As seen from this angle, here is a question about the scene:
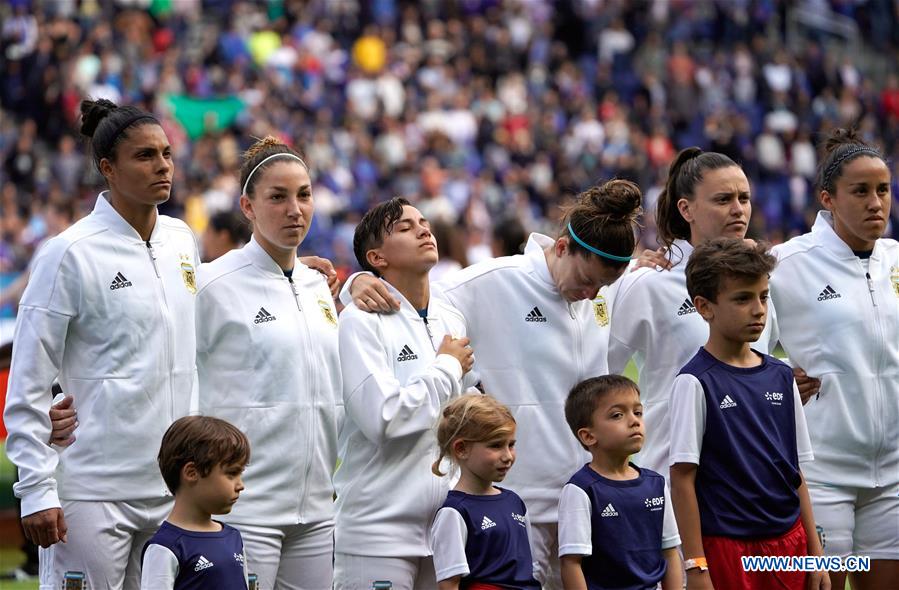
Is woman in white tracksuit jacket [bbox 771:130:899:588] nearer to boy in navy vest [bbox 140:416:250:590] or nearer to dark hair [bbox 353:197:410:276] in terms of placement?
dark hair [bbox 353:197:410:276]


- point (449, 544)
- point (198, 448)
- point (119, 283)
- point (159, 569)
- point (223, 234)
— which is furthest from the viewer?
point (223, 234)

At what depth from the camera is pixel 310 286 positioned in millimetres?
5996

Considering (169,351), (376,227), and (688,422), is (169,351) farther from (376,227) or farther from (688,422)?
(688,422)

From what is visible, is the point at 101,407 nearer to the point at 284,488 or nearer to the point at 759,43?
the point at 284,488

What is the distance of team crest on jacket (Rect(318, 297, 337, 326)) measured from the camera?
592cm

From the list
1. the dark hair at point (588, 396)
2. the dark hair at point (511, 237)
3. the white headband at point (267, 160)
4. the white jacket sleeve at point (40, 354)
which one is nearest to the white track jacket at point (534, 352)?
the dark hair at point (588, 396)

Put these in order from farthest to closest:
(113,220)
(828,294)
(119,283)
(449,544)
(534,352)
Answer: (828,294), (534,352), (113,220), (119,283), (449,544)

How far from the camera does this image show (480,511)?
17.8 ft

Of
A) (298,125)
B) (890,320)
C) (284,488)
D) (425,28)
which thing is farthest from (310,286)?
(425,28)

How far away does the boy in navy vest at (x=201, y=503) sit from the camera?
505cm

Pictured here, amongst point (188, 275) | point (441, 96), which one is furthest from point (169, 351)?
point (441, 96)

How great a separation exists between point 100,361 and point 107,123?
981 mm

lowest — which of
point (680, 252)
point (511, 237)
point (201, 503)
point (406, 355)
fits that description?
point (201, 503)

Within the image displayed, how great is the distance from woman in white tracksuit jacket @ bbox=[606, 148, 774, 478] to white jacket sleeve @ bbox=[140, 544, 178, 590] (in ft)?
7.31
